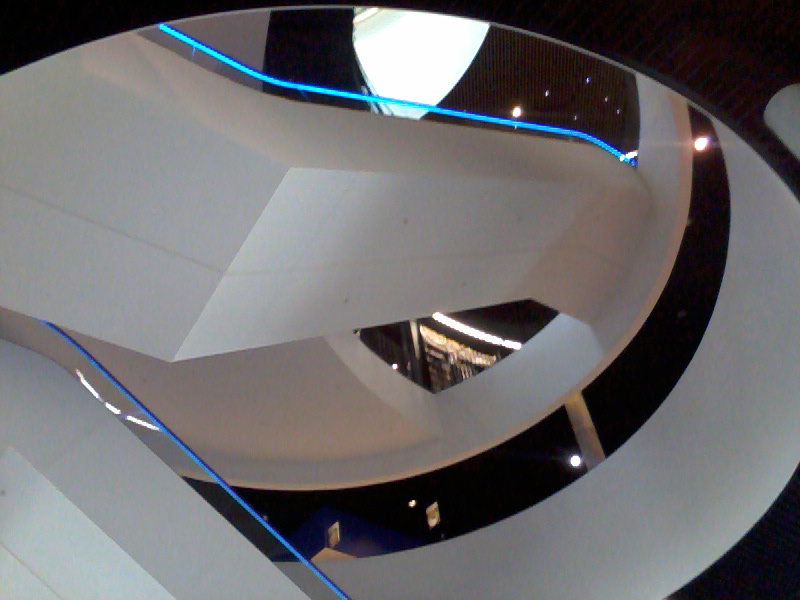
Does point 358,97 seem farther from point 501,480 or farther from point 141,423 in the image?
point 501,480

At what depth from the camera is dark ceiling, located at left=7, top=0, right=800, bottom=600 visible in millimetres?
2209

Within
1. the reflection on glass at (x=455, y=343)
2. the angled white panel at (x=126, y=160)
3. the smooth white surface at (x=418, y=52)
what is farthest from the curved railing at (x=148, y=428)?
the smooth white surface at (x=418, y=52)

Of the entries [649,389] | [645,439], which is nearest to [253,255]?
[645,439]

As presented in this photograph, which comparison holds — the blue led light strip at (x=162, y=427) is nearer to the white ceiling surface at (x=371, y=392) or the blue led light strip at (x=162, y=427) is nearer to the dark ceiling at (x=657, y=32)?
the white ceiling surface at (x=371, y=392)

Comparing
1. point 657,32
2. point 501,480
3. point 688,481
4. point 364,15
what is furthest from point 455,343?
point 657,32

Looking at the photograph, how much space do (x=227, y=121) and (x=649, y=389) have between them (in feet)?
26.9

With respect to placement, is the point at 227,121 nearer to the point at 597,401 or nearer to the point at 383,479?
the point at 383,479

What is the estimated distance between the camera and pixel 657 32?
8.26 ft

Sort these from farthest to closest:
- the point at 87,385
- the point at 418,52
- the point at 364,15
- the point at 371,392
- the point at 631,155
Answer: the point at 418,52, the point at 371,392, the point at 364,15, the point at 631,155, the point at 87,385

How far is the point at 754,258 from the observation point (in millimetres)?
5777

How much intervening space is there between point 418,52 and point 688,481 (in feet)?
17.9

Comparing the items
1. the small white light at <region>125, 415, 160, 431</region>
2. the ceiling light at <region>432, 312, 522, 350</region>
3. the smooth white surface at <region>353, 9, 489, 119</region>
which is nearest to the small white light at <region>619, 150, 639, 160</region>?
the smooth white surface at <region>353, 9, 489, 119</region>

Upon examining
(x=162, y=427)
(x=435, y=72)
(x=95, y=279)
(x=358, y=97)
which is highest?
(x=435, y=72)

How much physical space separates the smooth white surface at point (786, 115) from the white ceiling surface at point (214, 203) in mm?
1925
